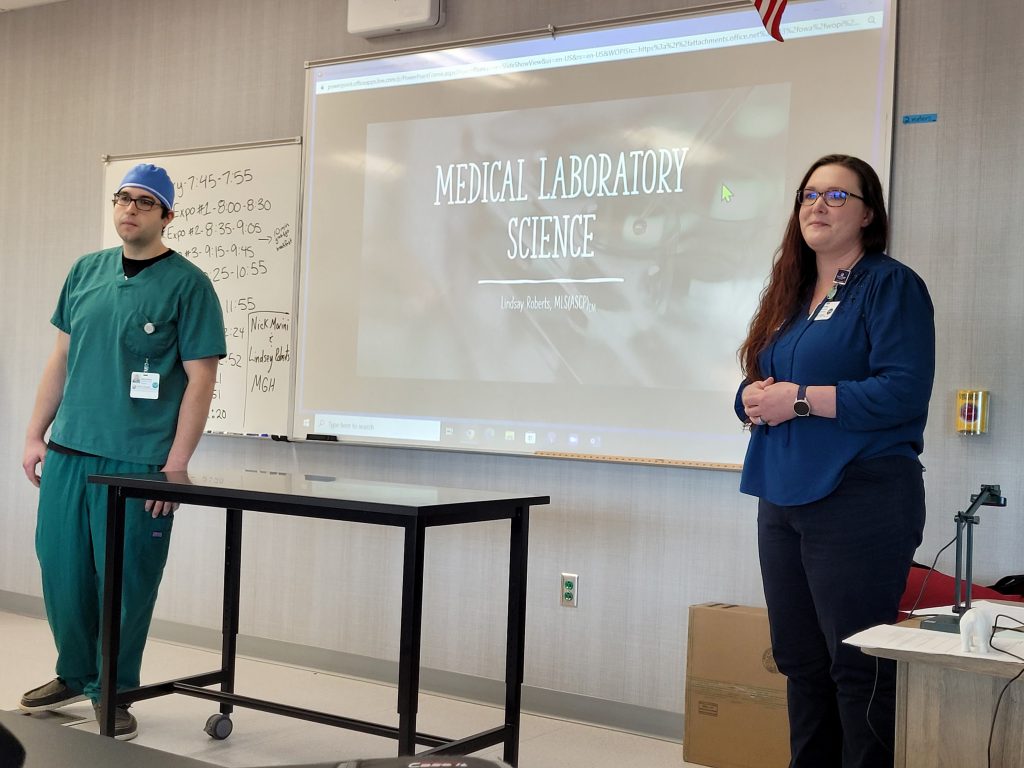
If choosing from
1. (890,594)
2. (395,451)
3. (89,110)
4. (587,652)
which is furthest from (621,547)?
(89,110)

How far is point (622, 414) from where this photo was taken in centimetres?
337

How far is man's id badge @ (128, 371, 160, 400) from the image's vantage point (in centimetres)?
300

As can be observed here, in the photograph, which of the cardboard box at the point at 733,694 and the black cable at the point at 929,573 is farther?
the cardboard box at the point at 733,694

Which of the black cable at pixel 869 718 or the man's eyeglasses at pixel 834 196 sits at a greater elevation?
the man's eyeglasses at pixel 834 196

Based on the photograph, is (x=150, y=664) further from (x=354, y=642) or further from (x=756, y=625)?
(x=756, y=625)

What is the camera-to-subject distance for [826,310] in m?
2.10

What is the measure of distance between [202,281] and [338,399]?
93 centimetres

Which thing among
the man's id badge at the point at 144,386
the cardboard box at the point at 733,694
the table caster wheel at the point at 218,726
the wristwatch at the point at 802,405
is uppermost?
the wristwatch at the point at 802,405

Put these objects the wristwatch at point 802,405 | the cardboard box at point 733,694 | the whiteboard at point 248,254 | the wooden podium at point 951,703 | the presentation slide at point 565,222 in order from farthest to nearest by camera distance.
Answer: the whiteboard at point 248,254, the presentation slide at point 565,222, the cardboard box at point 733,694, the wristwatch at point 802,405, the wooden podium at point 951,703

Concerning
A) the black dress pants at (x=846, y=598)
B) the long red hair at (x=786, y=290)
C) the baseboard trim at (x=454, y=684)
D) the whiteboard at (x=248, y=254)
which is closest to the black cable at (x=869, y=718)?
the black dress pants at (x=846, y=598)

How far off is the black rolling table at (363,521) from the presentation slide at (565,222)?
84 cm

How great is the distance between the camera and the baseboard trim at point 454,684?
3326 mm

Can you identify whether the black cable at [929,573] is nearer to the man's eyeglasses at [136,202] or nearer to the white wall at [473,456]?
the white wall at [473,456]

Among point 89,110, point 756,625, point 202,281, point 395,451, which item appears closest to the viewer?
point 756,625
